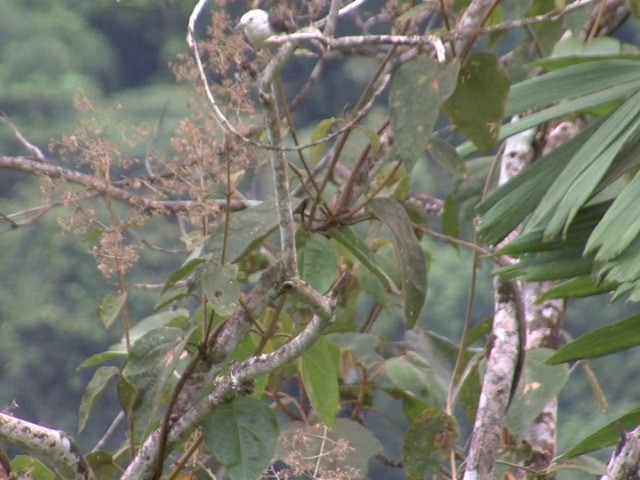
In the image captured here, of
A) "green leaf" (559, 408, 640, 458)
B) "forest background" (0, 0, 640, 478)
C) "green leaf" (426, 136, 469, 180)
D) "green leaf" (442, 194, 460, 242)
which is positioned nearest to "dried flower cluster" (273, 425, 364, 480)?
"green leaf" (559, 408, 640, 458)

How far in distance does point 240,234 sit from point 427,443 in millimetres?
424

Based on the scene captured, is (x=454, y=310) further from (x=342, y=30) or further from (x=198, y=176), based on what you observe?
(x=198, y=176)

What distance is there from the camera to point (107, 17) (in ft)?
17.9

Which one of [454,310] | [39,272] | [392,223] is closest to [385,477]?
[454,310]

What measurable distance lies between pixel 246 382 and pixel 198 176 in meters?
0.20

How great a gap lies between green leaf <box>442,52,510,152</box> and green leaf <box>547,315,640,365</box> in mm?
233

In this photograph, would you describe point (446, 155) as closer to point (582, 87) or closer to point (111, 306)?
point (582, 87)

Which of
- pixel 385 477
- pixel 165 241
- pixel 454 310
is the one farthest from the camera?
pixel 385 477

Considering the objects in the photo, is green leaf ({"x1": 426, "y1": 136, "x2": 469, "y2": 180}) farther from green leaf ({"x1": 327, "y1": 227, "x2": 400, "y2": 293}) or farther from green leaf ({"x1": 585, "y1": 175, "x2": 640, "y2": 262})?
green leaf ({"x1": 585, "y1": 175, "x2": 640, "y2": 262})

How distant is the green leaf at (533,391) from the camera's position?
1272mm

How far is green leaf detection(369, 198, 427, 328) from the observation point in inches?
48.2

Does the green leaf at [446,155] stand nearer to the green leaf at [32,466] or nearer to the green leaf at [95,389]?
the green leaf at [95,389]

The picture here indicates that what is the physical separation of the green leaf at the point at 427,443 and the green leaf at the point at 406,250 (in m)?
0.17

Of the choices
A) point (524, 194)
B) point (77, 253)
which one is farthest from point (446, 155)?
point (77, 253)
